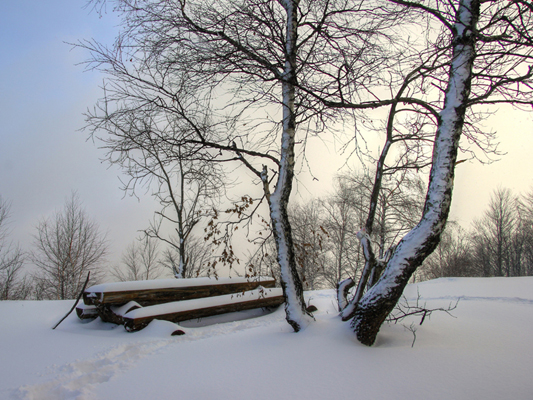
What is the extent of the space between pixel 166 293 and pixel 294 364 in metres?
4.54

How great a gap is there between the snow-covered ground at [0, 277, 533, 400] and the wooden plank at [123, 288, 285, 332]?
0.59 metres

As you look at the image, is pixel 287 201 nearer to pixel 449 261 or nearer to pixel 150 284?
pixel 150 284

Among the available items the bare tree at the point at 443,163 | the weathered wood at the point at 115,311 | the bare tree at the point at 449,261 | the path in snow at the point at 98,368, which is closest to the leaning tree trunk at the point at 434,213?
the bare tree at the point at 443,163

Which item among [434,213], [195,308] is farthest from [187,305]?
[434,213]

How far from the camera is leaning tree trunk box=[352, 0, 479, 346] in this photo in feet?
10.4

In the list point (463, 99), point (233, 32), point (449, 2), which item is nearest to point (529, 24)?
point (449, 2)

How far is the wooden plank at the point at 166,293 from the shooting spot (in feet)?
19.1

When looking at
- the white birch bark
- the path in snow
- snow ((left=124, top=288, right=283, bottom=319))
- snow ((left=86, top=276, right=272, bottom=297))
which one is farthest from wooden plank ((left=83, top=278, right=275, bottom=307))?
the white birch bark

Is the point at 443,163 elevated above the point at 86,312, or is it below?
above

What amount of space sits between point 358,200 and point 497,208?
813 inches

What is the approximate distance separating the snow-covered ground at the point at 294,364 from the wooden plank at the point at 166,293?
3.26 ft

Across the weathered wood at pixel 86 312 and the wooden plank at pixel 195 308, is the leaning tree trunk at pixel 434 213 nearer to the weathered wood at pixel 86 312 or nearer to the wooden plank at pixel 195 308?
the wooden plank at pixel 195 308

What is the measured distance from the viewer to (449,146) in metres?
3.31

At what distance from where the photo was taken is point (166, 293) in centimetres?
657
